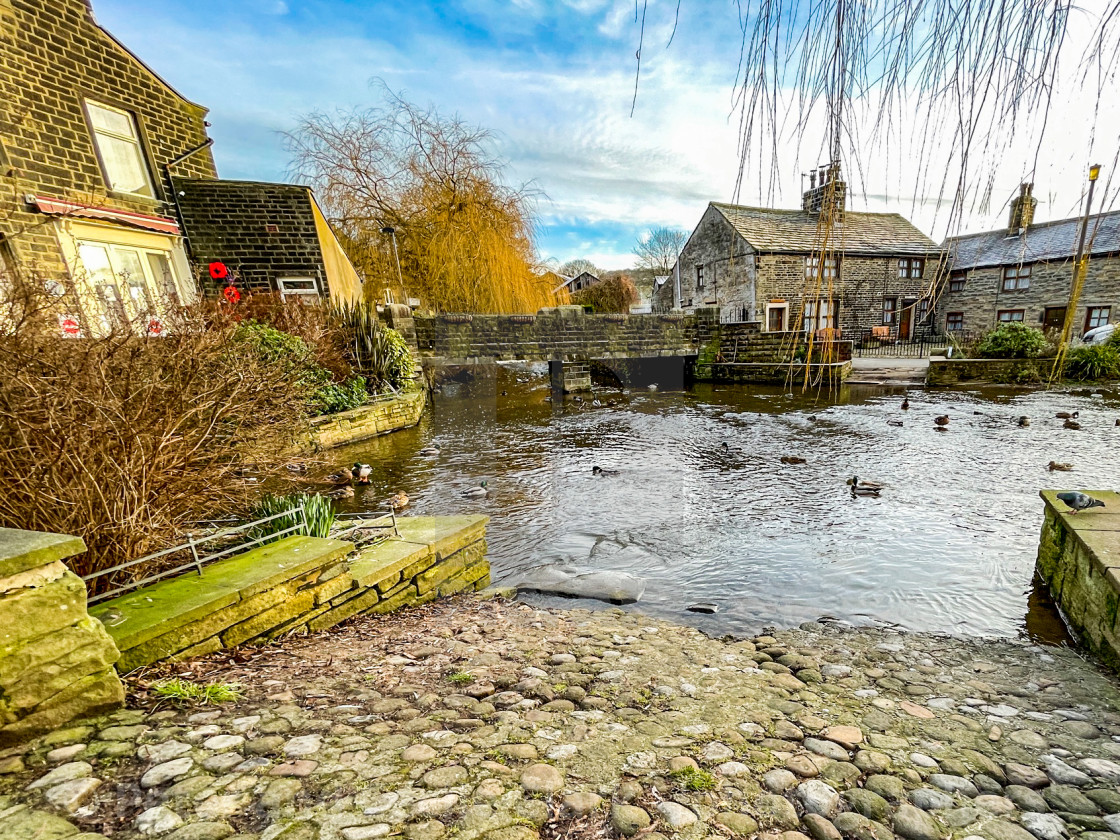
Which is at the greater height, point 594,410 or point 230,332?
point 230,332

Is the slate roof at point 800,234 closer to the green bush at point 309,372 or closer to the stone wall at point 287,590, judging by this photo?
the green bush at point 309,372

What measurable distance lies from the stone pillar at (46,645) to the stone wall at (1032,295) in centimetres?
2796

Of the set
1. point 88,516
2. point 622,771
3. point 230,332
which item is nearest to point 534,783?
point 622,771

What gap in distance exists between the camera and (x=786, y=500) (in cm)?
629

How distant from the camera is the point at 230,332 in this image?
5.10m

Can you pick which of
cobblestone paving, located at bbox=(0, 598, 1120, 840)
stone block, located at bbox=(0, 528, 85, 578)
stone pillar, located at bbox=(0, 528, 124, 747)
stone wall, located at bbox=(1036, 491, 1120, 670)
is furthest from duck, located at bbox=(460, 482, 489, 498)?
stone wall, located at bbox=(1036, 491, 1120, 670)

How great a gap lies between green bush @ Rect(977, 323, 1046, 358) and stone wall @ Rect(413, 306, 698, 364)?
9531 mm

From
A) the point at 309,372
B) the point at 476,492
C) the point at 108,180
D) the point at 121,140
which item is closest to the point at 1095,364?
the point at 476,492

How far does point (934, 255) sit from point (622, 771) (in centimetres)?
3224

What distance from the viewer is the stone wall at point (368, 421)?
8822mm

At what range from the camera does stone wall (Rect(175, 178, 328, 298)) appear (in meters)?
11.3

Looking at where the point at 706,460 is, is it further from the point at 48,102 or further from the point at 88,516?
the point at 48,102

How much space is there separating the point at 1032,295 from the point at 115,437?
35076mm

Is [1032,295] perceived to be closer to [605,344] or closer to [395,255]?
[605,344]
